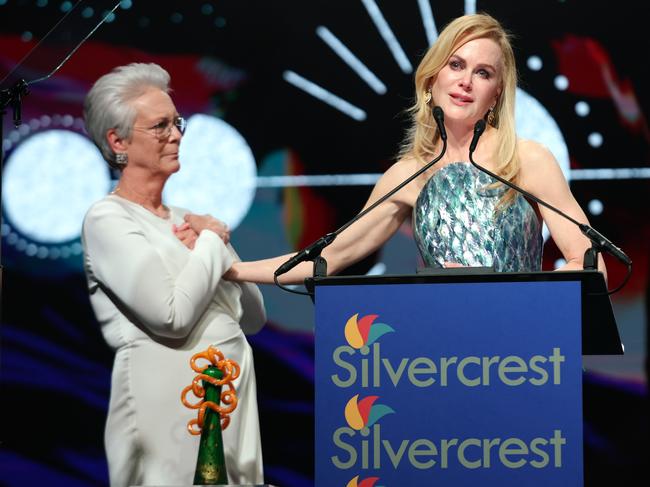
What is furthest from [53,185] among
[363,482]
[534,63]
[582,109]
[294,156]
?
[363,482]

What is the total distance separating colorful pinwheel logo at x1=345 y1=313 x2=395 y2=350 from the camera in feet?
8.52

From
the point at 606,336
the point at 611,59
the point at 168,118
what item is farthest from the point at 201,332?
the point at 611,59

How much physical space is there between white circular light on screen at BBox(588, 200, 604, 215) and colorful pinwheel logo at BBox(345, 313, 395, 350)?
229cm

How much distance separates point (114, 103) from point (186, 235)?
1.52 feet

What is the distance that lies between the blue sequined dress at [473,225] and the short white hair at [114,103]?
3.12 feet

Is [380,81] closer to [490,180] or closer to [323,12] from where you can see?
[323,12]

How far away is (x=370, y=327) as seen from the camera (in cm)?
261

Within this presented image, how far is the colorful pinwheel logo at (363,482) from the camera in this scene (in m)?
2.57

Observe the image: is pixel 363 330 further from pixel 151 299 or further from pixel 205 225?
pixel 205 225

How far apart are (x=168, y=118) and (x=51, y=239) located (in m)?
1.50

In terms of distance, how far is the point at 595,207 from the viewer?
184 inches

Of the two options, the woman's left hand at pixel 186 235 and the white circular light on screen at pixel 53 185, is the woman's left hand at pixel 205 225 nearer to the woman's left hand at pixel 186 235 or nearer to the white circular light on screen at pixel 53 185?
the woman's left hand at pixel 186 235

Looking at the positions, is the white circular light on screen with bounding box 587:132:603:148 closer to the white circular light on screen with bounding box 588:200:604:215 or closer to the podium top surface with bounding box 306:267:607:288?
the white circular light on screen with bounding box 588:200:604:215

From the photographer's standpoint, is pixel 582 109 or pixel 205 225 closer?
pixel 205 225
